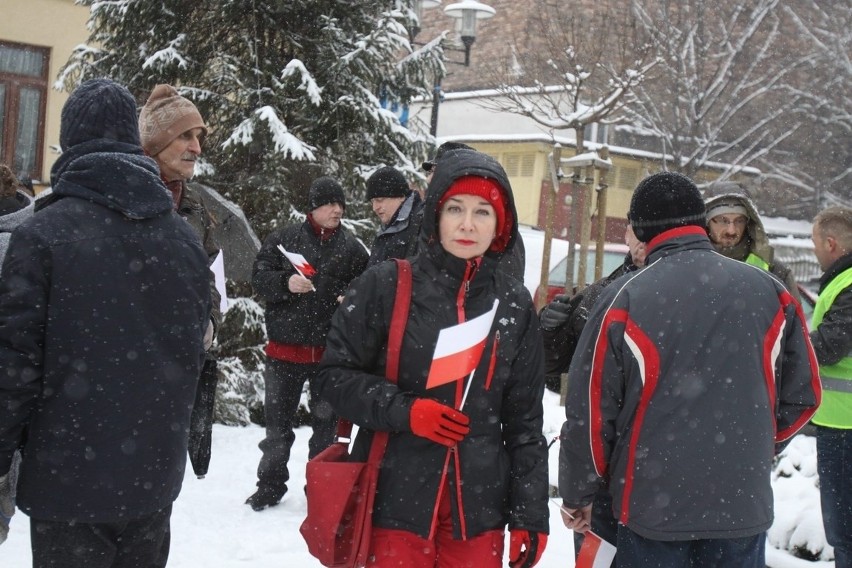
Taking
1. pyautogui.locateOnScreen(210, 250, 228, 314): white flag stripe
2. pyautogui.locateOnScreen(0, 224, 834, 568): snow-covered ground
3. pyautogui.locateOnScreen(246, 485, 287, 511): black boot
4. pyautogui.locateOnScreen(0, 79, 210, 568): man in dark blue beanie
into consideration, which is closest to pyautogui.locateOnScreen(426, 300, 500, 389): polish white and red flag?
pyautogui.locateOnScreen(0, 79, 210, 568): man in dark blue beanie

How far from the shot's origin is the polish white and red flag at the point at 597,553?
3.53 m

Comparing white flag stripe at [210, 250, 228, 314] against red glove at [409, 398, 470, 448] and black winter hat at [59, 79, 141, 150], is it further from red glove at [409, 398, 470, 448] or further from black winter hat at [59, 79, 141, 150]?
red glove at [409, 398, 470, 448]

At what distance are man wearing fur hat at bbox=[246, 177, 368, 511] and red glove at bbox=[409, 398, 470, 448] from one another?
139 inches

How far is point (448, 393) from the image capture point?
10.2ft

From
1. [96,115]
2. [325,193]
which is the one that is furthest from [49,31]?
[96,115]

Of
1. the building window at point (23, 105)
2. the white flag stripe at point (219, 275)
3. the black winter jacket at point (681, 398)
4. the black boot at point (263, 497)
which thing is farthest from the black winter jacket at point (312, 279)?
the building window at point (23, 105)

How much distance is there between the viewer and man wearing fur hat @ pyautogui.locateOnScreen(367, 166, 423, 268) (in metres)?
5.64

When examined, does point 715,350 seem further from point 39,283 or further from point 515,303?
point 39,283

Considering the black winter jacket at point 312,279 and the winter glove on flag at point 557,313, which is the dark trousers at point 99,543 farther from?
the black winter jacket at point 312,279

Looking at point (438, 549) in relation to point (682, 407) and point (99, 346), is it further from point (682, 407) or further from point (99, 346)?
point (99, 346)

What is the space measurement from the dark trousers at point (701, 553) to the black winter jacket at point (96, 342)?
61.8 inches

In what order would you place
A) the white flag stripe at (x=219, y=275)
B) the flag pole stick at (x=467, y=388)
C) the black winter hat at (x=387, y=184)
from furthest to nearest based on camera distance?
the black winter hat at (x=387, y=184) → the white flag stripe at (x=219, y=275) → the flag pole stick at (x=467, y=388)

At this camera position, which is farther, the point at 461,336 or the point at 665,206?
the point at 665,206

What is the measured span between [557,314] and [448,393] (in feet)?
4.12
